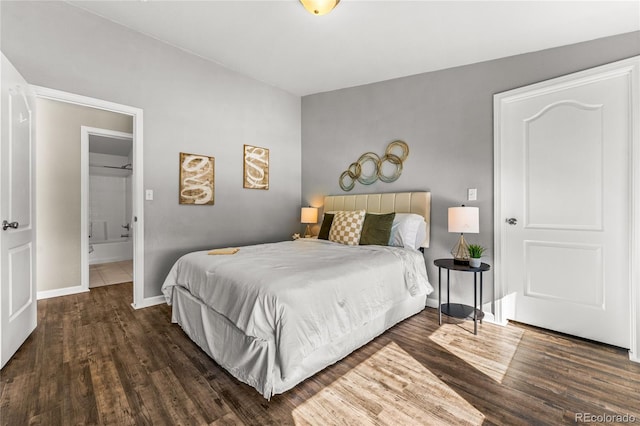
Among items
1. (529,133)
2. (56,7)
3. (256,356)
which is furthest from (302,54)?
(256,356)

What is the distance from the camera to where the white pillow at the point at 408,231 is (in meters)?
2.99

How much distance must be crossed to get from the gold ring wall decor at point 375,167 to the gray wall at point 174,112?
3.23 feet

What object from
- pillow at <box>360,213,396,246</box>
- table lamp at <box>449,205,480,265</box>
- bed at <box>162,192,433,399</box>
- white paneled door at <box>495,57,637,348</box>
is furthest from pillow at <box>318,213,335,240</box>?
white paneled door at <box>495,57,637,348</box>

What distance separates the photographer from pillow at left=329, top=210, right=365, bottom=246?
319cm

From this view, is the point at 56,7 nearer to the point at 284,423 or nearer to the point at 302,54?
the point at 302,54

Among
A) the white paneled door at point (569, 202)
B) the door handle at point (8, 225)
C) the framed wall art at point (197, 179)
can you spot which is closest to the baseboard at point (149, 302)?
the framed wall art at point (197, 179)

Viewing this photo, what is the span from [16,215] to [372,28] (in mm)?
3291

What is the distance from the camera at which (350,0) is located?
89.4 inches

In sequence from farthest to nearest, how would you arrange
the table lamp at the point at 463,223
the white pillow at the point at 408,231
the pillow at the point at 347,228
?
the pillow at the point at 347,228 < the white pillow at the point at 408,231 < the table lamp at the point at 463,223

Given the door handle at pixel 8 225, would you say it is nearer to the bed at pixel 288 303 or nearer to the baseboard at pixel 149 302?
the bed at pixel 288 303

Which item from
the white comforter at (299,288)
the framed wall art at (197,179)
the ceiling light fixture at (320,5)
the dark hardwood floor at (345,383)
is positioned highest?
the ceiling light fixture at (320,5)

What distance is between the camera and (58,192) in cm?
364

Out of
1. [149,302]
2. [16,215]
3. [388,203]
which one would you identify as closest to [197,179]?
[149,302]

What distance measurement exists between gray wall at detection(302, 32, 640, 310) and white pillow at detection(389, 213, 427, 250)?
25cm
